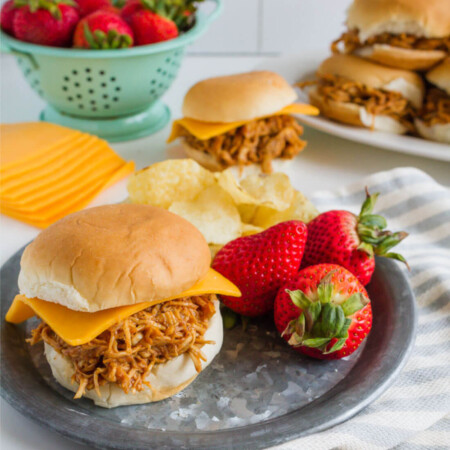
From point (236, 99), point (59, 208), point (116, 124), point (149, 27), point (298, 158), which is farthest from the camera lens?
point (116, 124)

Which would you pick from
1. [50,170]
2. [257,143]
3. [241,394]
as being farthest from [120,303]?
[257,143]

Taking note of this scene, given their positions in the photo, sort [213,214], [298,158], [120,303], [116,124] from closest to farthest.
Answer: [120,303] → [213,214] → [298,158] → [116,124]

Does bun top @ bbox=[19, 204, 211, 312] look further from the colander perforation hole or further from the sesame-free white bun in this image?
the sesame-free white bun

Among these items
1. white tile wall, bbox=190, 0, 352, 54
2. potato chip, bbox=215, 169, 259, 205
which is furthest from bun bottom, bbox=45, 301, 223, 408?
white tile wall, bbox=190, 0, 352, 54

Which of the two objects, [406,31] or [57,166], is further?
[406,31]

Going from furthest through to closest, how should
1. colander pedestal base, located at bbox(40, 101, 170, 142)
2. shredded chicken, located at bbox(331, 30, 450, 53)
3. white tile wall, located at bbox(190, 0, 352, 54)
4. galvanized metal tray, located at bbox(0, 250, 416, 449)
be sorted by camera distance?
white tile wall, located at bbox(190, 0, 352, 54) < colander pedestal base, located at bbox(40, 101, 170, 142) < shredded chicken, located at bbox(331, 30, 450, 53) < galvanized metal tray, located at bbox(0, 250, 416, 449)

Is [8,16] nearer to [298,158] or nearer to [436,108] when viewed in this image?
[298,158]
